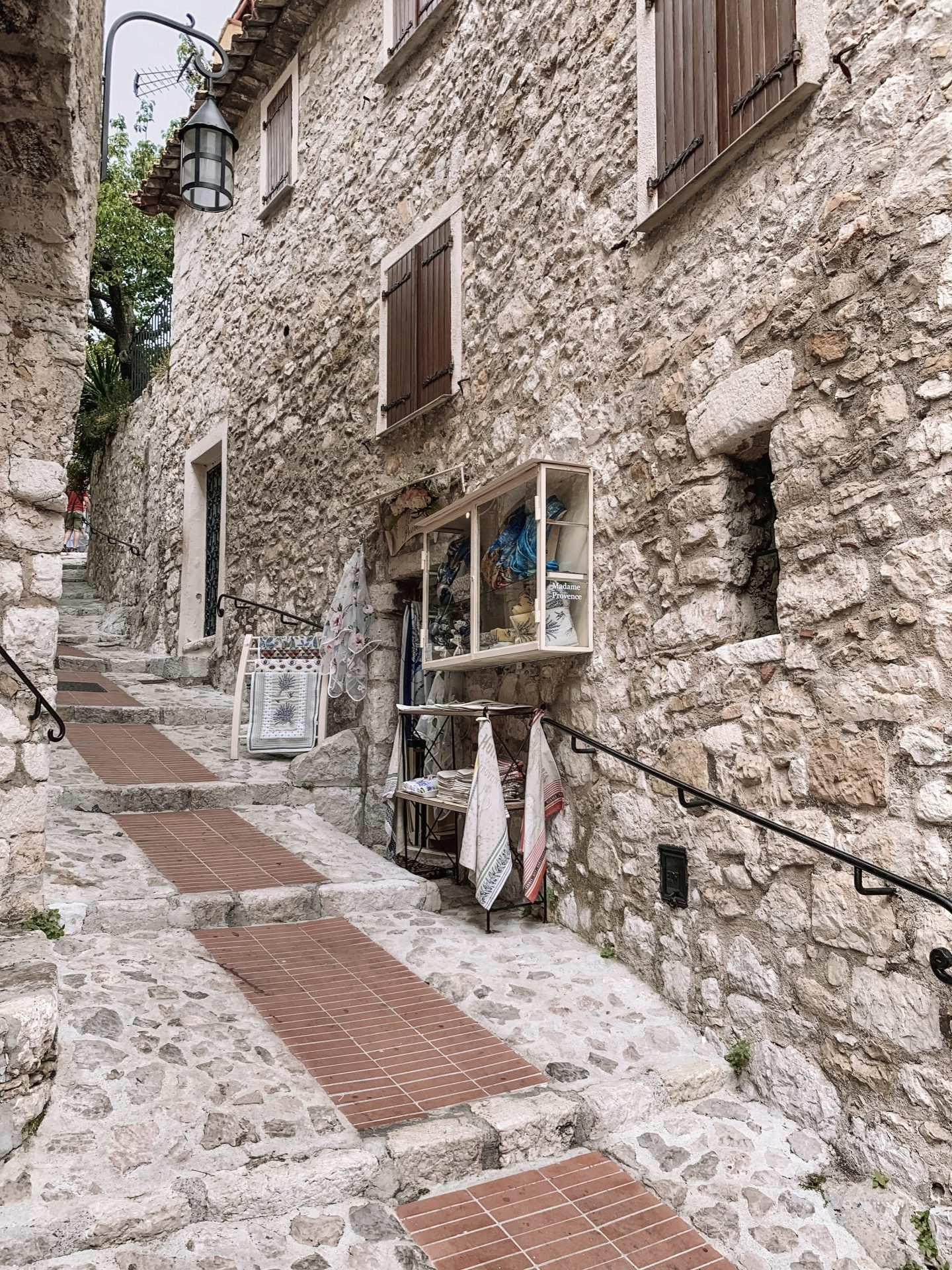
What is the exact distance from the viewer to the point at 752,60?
145 inches

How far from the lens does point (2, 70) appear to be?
300 centimetres

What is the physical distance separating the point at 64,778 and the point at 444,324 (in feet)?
12.1

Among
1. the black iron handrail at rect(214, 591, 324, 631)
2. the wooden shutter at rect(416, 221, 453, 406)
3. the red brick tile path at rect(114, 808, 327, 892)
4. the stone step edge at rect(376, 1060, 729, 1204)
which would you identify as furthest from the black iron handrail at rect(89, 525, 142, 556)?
the stone step edge at rect(376, 1060, 729, 1204)

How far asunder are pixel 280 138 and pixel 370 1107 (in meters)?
8.93

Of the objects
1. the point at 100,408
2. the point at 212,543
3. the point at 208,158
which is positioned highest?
the point at 100,408

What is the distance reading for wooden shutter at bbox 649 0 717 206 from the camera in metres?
3.90

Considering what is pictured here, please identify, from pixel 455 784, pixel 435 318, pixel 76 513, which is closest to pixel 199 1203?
pixel 455 784

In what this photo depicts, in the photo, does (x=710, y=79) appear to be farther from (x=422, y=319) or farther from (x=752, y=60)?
(x=422, y=319)

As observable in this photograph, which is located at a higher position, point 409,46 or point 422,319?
point 409,46

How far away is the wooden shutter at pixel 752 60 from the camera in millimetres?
3494

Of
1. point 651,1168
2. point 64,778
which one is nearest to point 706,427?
point 651,1168

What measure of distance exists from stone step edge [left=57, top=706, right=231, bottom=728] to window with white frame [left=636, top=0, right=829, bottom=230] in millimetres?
5642

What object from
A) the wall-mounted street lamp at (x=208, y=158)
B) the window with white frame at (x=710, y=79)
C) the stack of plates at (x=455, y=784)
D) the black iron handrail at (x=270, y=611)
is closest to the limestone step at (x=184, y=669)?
the black iron handrail at (x=270, y=611)

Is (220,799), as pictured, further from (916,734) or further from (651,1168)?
(916,734)
